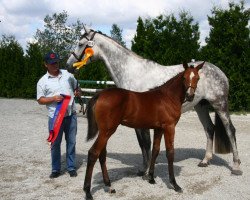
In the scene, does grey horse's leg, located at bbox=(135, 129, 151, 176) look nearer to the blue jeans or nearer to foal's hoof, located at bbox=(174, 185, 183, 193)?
foal's hoof, located at bbox=(174, 185, 183, 193)

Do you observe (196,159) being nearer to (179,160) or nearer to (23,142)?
(179,160)

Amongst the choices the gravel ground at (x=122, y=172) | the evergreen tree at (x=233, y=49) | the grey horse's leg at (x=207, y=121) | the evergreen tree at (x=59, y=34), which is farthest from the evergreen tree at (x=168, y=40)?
the evergreen tree at (x=59, y=34)

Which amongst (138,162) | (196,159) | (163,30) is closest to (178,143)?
(196,159)

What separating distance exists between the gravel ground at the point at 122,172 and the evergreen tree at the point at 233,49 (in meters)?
3.55

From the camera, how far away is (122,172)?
5809 millimetres

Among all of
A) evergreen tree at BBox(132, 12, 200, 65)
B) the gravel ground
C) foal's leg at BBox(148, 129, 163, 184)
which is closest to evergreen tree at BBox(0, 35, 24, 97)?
evergreen tree at BBox(132, 12, 200, 65)

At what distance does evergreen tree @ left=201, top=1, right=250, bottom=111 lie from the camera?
1278cm

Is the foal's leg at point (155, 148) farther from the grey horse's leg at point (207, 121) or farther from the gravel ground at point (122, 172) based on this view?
the grey horse's leg at point (207, 121)

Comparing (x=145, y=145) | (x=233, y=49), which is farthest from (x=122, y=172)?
(x=233, y=49)

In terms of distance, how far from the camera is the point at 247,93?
12734 mm

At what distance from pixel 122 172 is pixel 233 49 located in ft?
29.4

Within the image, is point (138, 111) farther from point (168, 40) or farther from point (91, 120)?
point (168, 40)

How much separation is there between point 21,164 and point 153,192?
264 cm

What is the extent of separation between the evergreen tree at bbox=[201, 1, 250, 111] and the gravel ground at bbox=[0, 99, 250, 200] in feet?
11.7
